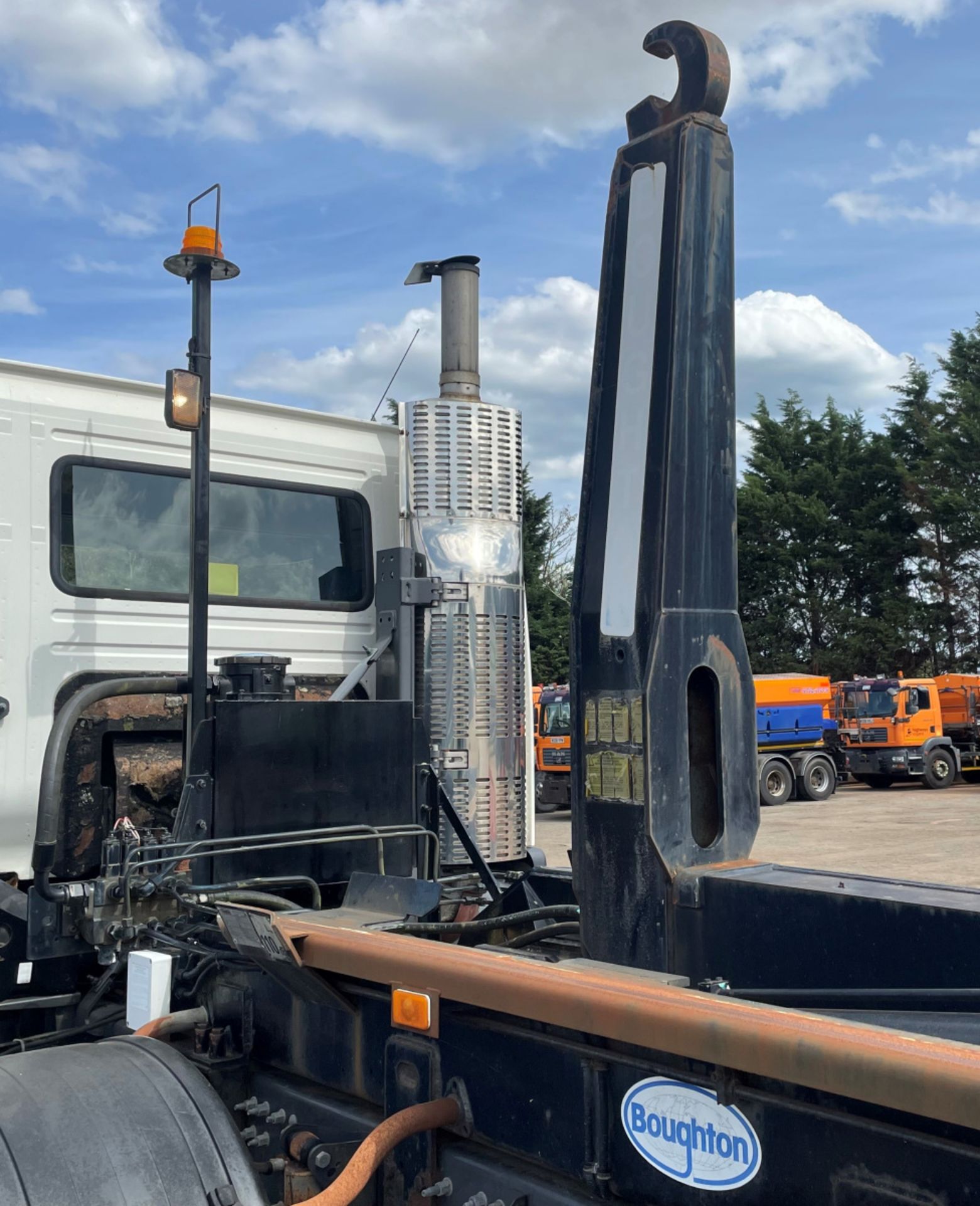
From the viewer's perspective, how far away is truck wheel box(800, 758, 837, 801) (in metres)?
25.0

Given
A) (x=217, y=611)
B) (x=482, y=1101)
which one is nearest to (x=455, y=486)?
(x=217, y=611)

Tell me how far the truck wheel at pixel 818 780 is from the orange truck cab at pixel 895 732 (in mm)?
1868

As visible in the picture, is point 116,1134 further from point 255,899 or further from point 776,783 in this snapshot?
point 776,783

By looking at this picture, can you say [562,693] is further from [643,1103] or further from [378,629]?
[643,1103]

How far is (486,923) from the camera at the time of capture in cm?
300


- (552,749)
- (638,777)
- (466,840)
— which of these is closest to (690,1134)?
(638,777)

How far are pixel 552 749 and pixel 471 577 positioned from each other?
1941 cm

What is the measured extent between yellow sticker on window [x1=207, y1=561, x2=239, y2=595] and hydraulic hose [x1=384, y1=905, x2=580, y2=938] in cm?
147

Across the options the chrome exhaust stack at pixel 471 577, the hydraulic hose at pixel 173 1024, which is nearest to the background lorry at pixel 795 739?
the chrome exhaust stack at pixel 471 577

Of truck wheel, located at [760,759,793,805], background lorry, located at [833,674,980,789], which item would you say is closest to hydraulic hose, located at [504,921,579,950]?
truck wheel, located at [760,759,793,805]

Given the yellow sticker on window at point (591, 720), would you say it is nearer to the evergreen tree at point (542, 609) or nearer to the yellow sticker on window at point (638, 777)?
the yellow sticker on window at point (638, 777)

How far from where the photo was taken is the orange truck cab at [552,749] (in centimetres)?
2253

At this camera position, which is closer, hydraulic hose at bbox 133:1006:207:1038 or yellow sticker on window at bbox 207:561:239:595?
hydraulic hose at bbox 133:1006:207:1038

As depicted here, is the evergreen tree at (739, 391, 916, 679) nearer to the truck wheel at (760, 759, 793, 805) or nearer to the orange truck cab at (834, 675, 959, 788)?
the orange truck cab at (834, 675, 959, 788)
